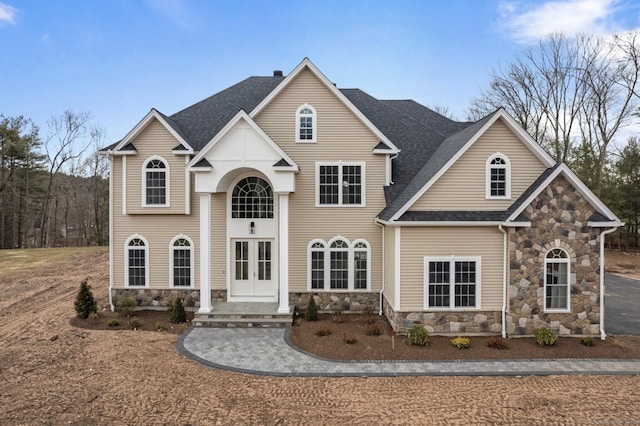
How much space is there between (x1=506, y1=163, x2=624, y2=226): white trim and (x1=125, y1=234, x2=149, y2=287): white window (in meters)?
13.9

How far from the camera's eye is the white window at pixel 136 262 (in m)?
14.0

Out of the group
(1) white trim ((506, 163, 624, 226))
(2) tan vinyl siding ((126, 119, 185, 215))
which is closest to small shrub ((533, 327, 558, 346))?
(1) white trim ((506, 163, 624, 226))

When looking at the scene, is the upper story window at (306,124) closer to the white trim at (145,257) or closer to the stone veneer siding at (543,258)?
the white trim at (145,257)

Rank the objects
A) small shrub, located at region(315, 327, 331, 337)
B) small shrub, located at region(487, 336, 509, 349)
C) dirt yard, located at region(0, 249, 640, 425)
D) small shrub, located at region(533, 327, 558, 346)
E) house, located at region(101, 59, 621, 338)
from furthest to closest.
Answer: small shrub, located at region(315, 327, 331, 337)
house, located at region(101, 59, 621, 338)
small shrub, located at region(533, 327, 558, 346)
small shrub, located at region(487, 336, 509, 349)
dirt yard, located at region(0, 249, 640, 425)

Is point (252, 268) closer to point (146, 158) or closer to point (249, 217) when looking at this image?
point (249, 217)

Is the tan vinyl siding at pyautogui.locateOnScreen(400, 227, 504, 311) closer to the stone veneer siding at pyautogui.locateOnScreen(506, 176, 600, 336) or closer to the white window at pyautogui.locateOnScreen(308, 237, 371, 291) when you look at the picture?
the stone veneer siding at pyautogui.locateOnScreen(506, 176, 600, 336)

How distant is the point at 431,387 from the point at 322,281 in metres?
6.51

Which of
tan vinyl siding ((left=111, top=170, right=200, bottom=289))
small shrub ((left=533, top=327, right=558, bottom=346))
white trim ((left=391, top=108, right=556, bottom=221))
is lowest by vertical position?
small shrub ((left=533, top=327, right=558, bottom=346))

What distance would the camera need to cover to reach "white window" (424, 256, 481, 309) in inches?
433

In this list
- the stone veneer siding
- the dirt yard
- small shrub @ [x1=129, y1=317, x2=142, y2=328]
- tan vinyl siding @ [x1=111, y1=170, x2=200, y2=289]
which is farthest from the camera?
tan vinyl siding @ [x1=111, y1=170, x2=200, y2=289]

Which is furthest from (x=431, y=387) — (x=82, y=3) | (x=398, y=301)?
(x=82, y=3)

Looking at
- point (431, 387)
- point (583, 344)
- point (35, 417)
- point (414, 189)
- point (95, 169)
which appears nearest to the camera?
point (35, 417)

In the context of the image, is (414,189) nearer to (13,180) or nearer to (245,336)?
(245,336)

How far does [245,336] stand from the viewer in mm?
10984
